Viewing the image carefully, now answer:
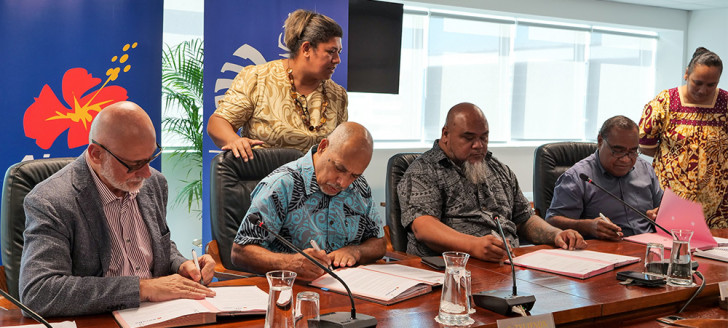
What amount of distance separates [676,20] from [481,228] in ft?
22.2

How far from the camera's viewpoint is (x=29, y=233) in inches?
68.6

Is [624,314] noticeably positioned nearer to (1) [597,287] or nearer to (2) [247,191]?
(1) [597,287]

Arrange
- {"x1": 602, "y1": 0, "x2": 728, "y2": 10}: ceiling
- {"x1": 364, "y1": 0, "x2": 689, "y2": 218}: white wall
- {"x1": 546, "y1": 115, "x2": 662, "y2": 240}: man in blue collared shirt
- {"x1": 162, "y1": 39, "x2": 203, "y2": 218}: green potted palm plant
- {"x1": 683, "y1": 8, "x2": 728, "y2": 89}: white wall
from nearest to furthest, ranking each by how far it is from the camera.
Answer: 1. {"x1": 546, "y1": 115, "x2": 662, "y2": 240}: man in blue collared shirt
2. {"x1": 162, "y1": 39, "x2": 203, "y2": 218}: green potted palm plant
3. {"x1": 364, "y1": 0, "x2": 689, "y2": 218}: white wall
4. {"x1": 602, "y1": 0, "x2": 728, "y2": 10}: ceiling
5. {"x1": 683, "y1": 8, "x2": 728, "y2": 89}: white wall

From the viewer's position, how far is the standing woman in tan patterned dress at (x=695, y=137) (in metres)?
3.92

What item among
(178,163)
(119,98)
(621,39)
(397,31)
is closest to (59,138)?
(119,98)

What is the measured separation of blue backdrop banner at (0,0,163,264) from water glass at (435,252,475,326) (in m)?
2.64

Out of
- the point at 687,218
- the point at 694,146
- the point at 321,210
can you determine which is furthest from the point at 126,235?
the point at 694,146

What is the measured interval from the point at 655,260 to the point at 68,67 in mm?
3034

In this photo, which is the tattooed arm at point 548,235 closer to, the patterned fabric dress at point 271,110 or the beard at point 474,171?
the beard at point 474,171

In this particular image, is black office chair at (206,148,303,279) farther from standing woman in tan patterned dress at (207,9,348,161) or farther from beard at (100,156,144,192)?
beard at (100,156,144,192)

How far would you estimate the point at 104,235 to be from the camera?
1.88 m

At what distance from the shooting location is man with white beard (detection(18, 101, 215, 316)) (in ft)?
5.49

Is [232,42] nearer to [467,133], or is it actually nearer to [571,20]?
[467,133]

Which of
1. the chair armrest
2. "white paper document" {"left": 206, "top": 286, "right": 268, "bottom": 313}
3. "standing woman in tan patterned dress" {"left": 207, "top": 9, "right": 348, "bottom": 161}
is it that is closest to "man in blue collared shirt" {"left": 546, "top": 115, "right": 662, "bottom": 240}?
"standing woman in tan patterned dress" {"left": 207, "top": 9, "right": 348, "bottom": 161}
